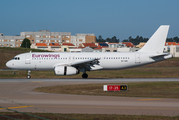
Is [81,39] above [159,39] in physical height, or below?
above

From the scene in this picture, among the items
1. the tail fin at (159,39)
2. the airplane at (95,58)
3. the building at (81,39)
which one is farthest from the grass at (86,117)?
the building at (81,39)

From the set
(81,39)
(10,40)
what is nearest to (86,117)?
(10,40)

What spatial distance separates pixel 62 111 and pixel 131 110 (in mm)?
4252

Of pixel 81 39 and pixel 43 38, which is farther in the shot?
pixel 81 39

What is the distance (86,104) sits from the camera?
1788 cm


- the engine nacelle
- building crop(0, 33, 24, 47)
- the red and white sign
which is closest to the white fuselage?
the engine nacelle

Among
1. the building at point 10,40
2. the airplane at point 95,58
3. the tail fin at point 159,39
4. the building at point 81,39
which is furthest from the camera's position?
the building at point 81,39

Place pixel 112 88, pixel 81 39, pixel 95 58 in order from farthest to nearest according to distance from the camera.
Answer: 1. pixel 81 39
2. pixel 95 58
3. pixel 112 88

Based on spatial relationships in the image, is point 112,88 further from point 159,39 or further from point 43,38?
point 43,38

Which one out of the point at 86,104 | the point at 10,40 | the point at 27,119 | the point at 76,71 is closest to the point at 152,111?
the point at 86,104

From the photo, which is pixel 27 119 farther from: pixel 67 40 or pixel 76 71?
pixel 67 40

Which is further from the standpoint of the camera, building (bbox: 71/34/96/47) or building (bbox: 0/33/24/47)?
building (bbox: 71/34/96/47)

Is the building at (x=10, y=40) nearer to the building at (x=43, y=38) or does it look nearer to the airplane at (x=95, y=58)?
the building at (x=43, y=38)

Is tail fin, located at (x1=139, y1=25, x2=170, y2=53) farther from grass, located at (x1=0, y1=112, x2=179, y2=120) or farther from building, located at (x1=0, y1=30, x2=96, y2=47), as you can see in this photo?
building, located at (x1=0, y1=30, x2=96, y2=47)
